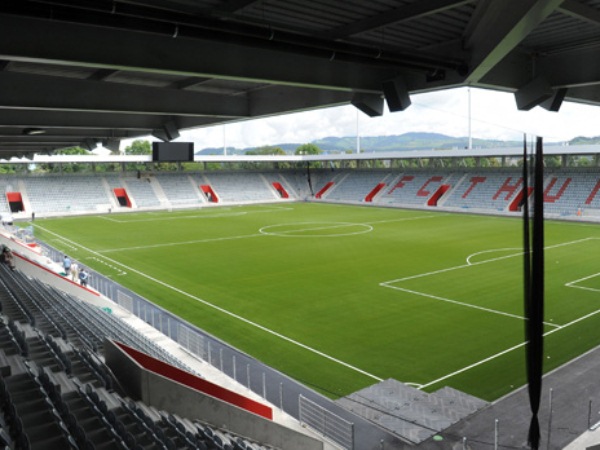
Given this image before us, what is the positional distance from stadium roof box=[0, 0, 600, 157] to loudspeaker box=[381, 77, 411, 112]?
0.02 m

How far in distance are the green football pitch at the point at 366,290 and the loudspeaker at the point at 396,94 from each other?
7.91 meters

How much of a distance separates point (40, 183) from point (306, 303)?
1829 inches

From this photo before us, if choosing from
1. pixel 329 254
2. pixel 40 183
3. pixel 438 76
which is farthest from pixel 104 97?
pixel 40 183

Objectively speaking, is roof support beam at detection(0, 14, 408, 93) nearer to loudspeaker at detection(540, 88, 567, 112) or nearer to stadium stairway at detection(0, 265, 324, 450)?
loudspeaker at detection(540, 88, 567, 112)

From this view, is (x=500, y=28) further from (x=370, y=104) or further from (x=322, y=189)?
(x=322, y=189)

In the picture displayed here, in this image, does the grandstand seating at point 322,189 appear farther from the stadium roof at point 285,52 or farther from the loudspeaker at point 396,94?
the loudspeaker at point 396,94

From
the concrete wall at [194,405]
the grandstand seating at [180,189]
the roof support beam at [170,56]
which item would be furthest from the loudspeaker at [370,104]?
the grandstand seating at [180,189]

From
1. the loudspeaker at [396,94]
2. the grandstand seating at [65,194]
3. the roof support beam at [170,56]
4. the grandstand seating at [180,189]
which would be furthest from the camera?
the grandstand seating at [180,189]

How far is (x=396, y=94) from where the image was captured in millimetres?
6742

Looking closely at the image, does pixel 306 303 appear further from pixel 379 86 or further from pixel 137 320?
pixel 379 86

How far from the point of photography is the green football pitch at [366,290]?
14.4 m

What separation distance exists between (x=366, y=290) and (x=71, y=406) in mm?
15404

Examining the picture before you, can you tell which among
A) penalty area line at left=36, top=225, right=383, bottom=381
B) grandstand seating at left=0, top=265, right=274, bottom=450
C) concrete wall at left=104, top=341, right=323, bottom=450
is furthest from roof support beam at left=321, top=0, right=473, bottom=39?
penalty area line at left=36, top=225, right=383, bottom=381

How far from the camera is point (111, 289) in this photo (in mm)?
22141
